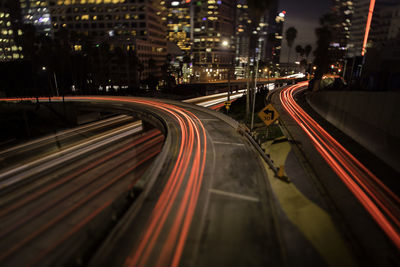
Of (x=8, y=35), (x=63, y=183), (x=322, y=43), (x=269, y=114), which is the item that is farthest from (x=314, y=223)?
(x=8, y=35)

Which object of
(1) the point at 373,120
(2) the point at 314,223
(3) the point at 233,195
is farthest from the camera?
(1) the point at 373,120

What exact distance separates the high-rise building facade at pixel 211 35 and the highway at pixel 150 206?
16023 cm

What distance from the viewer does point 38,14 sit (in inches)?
4978

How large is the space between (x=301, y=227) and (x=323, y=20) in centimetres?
7162

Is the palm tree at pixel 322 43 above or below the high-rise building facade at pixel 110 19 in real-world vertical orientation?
below

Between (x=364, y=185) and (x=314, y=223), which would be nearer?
(x=314, y=223)

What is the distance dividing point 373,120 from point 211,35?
602 feet

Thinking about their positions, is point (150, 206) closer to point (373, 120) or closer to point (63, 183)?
point (63, 183)

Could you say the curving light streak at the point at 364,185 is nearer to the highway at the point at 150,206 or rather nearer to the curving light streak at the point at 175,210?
the highway at the point at 150,206

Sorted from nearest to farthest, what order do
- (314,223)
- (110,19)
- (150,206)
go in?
(314,223), (150,206), (110,19)

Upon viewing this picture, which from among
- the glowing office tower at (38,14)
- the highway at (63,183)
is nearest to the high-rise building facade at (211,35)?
the glowing office tower at (38,14)

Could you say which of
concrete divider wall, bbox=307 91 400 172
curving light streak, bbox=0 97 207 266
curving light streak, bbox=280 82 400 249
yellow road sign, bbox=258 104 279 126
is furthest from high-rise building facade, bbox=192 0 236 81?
curving light streak, bbox=0 97 207 266

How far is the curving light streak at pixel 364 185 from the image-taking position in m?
13.2

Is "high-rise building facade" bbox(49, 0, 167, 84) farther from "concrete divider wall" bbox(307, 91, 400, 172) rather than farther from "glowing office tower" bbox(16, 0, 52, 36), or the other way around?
"concrete divider wall" bbox(307, 91, 400, 172)
